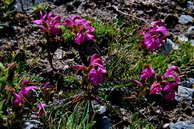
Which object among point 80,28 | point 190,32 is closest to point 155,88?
point 80,28

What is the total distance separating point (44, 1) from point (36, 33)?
748mm

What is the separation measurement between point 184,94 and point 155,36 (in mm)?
674

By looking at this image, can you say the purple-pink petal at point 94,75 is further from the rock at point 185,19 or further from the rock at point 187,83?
the rock at point 185,19

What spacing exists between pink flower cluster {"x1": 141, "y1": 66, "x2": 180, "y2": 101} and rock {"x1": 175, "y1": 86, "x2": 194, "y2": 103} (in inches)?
7.0

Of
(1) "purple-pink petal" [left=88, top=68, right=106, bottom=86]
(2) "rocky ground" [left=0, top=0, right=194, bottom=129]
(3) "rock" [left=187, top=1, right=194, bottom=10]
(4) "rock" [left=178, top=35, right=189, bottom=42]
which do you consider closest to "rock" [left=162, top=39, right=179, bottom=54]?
(2) "rocky ground" [left=0, top=0, right=194, bottom=129]

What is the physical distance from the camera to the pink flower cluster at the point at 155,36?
3844mm

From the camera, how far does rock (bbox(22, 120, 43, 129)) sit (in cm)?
309

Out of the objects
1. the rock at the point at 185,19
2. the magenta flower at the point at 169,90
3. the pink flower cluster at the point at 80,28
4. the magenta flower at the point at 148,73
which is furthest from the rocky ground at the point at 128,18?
the pink flower cluster at the point at 80,28

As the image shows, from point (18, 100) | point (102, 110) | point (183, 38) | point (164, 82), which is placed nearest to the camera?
point (18, 100)

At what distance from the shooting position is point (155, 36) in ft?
12.7

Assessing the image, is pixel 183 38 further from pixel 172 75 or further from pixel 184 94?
pixel 172 75

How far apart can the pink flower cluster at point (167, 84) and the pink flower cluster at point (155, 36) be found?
0.45m

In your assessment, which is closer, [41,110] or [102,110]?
[41,110]

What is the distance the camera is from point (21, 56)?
4.18 meters
